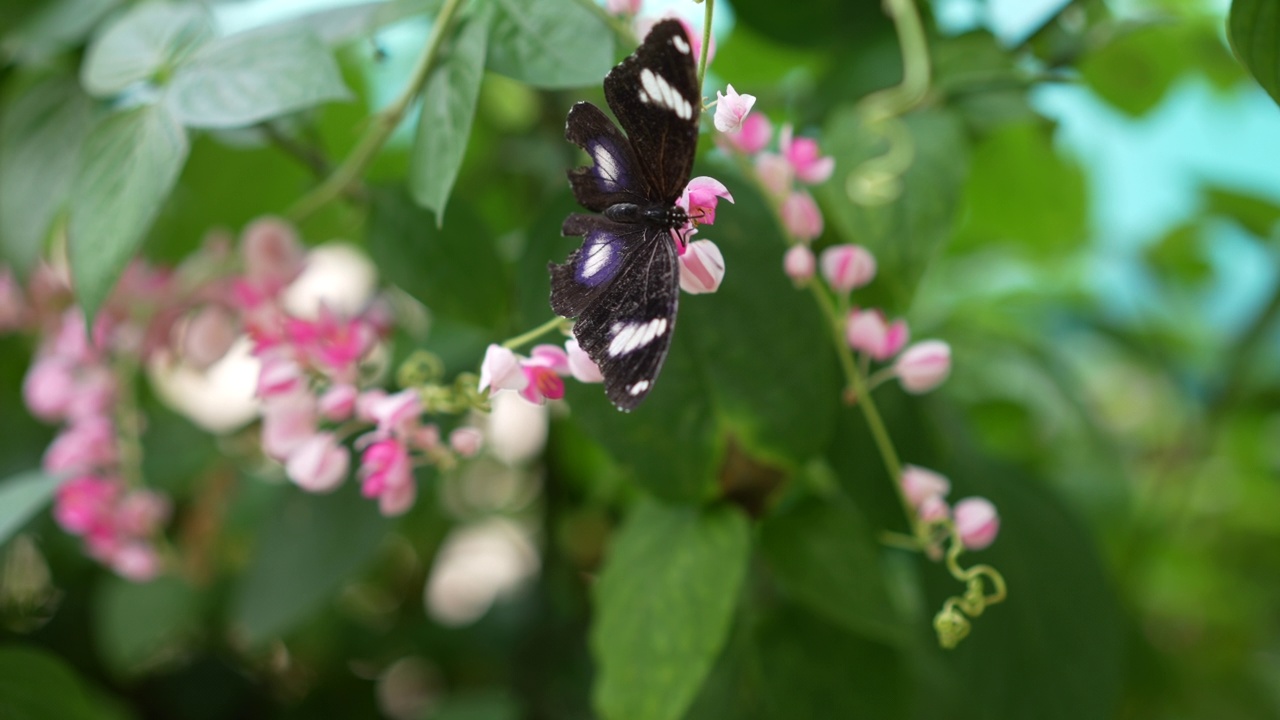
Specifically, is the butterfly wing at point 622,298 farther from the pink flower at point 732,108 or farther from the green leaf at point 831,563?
the green leaf at point 831,563

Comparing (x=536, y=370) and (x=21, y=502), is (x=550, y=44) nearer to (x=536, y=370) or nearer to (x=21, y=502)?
(x=536, y=370)

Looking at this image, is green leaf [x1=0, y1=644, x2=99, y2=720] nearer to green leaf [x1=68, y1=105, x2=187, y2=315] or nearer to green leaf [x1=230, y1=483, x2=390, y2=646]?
green leaf [x1=230, y1=483, x2=390, y2=646]

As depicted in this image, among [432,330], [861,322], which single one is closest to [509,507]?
[432,330]

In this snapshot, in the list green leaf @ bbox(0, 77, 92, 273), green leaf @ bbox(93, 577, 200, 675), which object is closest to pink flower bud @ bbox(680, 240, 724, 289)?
green leaf @ bbox(0, 77, 92, 273)

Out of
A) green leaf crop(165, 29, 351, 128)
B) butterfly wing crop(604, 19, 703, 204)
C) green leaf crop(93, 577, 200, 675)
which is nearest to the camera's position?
butterfly wing crop(604, 19, 703, 204)

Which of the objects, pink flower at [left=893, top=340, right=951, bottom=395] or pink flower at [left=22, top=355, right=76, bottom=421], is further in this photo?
pink flower at [left=22, top=355, right=76, bottom=421]

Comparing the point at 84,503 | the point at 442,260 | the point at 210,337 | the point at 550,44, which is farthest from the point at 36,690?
the point at 550,44

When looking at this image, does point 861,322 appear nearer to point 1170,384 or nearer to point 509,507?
point 509,507
